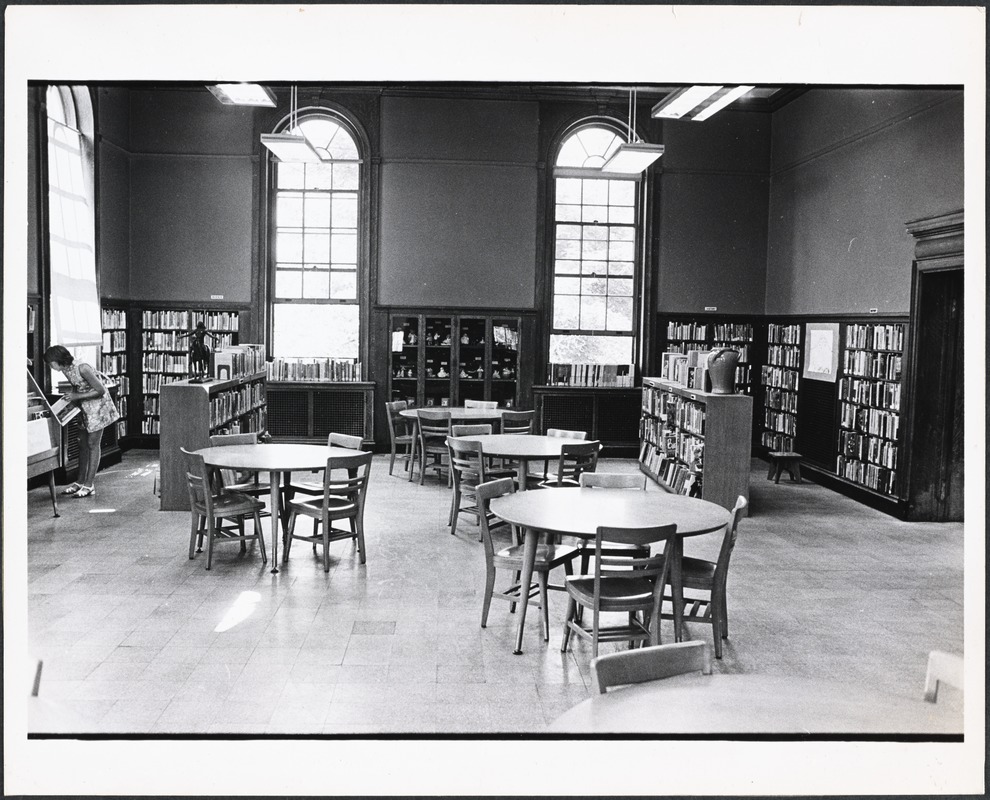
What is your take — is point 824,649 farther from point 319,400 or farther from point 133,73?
point 319,400

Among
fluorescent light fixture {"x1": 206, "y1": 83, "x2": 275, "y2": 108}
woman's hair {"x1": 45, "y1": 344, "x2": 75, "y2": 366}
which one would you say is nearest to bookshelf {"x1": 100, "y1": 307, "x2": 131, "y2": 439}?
woman's hair {"x1": 45, "y1": 344, "x2": 75, "y2": 366}

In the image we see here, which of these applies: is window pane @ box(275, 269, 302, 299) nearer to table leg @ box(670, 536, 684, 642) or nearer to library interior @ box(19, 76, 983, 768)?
library interior @ box(19, 76, 983, 768)

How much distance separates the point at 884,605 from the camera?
616 cm

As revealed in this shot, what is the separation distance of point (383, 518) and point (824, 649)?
4.34 m

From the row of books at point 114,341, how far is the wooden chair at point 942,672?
10.6 metres

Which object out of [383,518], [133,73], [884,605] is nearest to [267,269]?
[383,518]

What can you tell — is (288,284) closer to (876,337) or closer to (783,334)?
(783,334)

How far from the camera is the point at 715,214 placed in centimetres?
1323

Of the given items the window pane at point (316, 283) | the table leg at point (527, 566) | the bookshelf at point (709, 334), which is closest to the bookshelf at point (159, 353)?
the window pane at point (316, 283)

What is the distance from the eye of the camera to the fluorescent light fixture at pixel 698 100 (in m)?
8.58

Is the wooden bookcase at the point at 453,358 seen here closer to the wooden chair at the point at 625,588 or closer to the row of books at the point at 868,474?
the row of books at the point at 868,474

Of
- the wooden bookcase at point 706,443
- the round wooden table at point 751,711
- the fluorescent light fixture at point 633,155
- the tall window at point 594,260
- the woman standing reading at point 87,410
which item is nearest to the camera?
the round wooden table at point 751,711

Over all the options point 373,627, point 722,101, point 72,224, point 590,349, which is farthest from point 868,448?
point 72,224

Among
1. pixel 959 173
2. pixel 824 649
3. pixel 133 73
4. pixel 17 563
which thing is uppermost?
pixel 959 173
